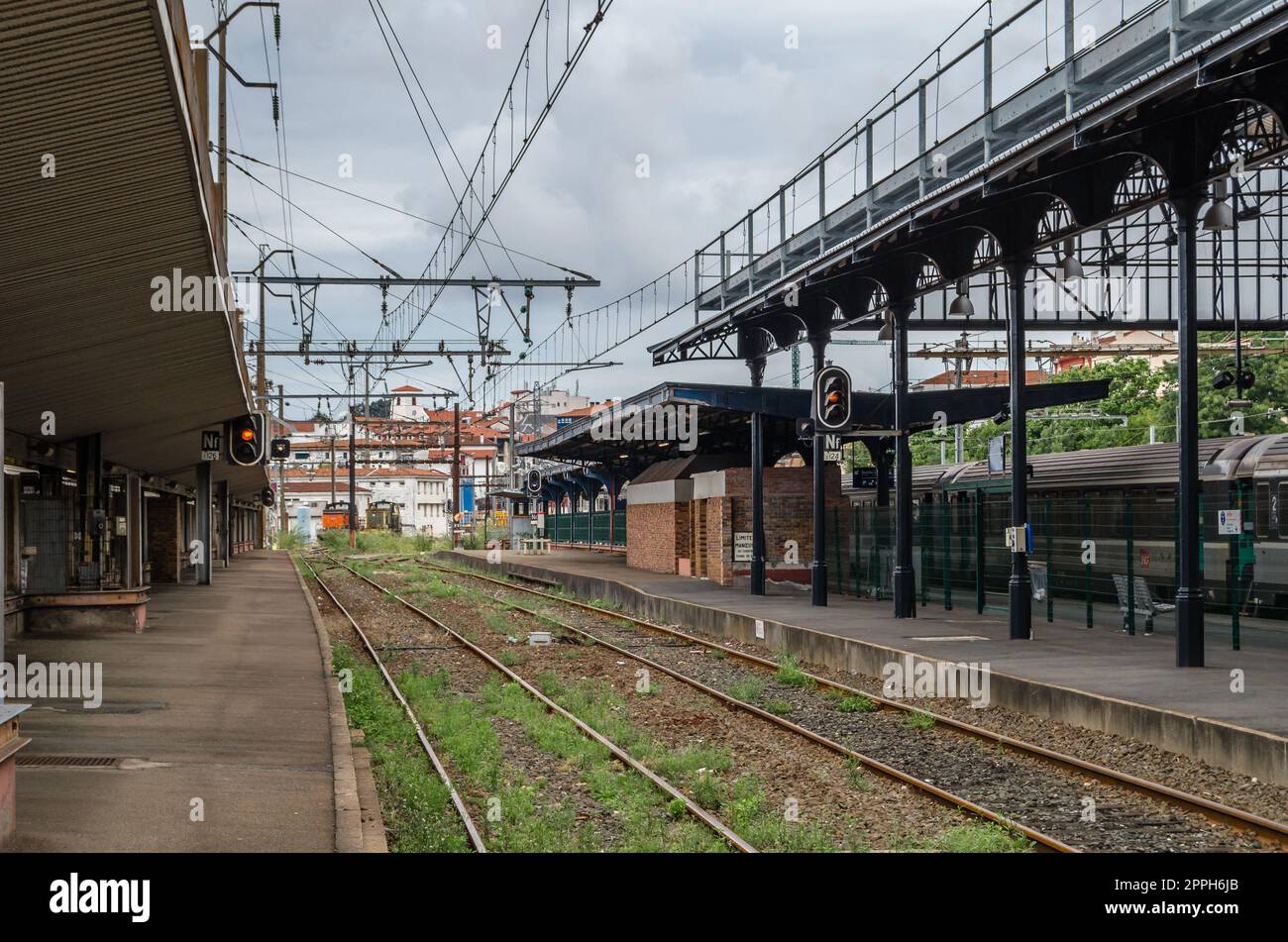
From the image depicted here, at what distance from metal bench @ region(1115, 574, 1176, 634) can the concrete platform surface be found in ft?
35.6

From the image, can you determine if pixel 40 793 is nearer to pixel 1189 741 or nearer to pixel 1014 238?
pixel 1189 741

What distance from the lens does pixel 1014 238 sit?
1739 centimetres

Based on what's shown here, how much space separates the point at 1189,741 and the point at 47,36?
9570mm

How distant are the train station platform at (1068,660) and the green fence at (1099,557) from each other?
1.44ft

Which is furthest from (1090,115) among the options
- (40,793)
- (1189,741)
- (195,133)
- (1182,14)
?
(40,793)

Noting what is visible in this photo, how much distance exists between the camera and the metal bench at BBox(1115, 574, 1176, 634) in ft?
57.4

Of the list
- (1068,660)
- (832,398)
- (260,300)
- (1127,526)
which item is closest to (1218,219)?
(1127,526)

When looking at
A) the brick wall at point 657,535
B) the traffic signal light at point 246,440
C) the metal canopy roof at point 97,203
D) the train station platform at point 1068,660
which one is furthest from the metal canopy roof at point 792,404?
the metal canopy roof at point 97,203

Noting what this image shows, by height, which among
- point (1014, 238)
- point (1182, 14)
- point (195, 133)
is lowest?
point (195, 133)

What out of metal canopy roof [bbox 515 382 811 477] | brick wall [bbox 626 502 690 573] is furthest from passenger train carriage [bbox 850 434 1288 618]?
brick wall [bbox 626 502 690 573]

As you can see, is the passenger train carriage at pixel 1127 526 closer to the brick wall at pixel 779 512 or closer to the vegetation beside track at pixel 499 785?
the brick wall at pixel 779 512

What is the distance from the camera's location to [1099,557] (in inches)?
739

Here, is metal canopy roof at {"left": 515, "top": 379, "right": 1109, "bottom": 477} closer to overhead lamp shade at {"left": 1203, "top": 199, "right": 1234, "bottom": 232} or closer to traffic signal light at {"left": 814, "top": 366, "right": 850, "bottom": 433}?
traffic signal light at {"left": 814, "top": 366, "right": 850, "bottom": 433}
